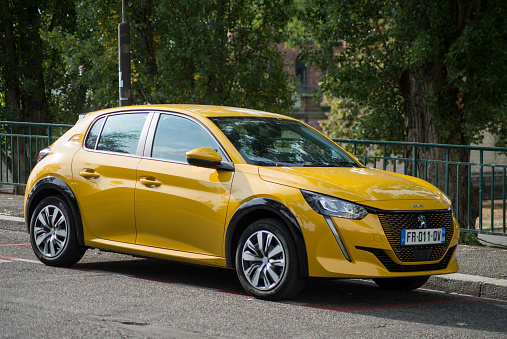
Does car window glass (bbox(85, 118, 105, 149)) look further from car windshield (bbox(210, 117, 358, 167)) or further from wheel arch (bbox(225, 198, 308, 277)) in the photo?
wheel arch (bbox(225, 198, 308, 277))

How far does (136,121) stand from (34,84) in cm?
1627

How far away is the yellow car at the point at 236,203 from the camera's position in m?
6.42

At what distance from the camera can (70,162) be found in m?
8.17

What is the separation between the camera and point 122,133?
7.98 metres

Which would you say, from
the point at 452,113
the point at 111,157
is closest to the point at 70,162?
the point at 111,157

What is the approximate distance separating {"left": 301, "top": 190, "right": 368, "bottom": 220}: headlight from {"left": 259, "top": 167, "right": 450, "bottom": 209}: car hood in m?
0.05

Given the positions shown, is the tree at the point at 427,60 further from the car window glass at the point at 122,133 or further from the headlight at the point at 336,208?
the headlight at the point at 336,208

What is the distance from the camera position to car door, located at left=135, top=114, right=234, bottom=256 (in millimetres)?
6973

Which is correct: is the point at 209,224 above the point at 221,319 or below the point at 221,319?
above

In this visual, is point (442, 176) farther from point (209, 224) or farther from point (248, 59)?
point (248, 59)

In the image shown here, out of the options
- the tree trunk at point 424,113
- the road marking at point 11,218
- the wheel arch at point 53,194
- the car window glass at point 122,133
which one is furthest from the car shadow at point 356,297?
the tree trunk at point 424,113

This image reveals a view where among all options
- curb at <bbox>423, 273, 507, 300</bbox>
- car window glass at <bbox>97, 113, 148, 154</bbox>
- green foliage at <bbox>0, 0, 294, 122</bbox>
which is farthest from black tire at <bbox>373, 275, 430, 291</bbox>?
green foliage at <bbox>0, 0, 294, 122</bbox>

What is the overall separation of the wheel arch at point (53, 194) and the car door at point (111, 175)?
3.2 inches

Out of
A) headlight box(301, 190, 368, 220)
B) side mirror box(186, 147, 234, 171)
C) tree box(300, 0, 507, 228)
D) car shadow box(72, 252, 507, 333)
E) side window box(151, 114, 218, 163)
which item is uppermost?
tree box(300, 0, 507, 228)
